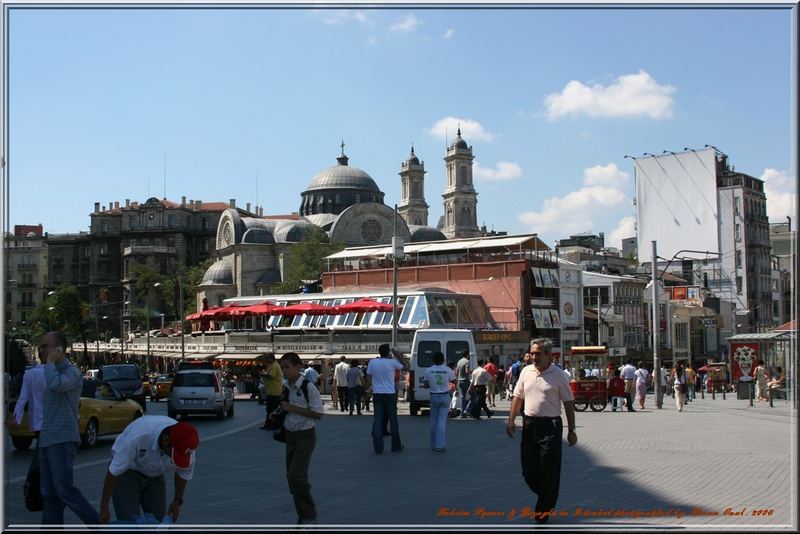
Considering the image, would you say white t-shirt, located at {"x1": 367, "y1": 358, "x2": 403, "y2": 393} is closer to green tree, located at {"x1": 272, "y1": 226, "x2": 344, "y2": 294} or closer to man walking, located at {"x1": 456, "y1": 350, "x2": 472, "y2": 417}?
man walking, located at {"x1": 456, "y1": 350, "x2": 472, "y2": 417}

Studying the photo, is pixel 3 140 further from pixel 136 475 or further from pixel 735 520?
pixel 735 520

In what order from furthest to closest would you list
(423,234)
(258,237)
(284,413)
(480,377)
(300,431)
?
(423,234), (258,237), (480,377), (284,413), (300,431)

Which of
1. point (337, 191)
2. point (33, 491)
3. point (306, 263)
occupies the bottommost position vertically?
point (33, 491)

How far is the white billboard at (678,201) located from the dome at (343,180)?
75554 millimetres

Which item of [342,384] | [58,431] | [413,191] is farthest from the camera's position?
[413,191]

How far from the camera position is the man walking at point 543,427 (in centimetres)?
870

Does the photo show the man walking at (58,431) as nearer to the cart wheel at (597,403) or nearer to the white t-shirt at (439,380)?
the white t-shirt at (439,380)

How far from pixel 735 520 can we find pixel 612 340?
64.9 meters

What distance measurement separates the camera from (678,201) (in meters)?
45.2

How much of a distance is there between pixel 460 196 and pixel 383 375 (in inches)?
4722

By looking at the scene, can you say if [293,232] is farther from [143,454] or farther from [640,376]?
[143,454]

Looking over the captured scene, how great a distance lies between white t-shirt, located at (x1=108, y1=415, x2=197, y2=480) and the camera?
711cm

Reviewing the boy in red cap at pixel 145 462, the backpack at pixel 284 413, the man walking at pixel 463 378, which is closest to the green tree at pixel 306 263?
the man walking at pixel 463 378

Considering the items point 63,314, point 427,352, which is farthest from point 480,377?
point 63,314
